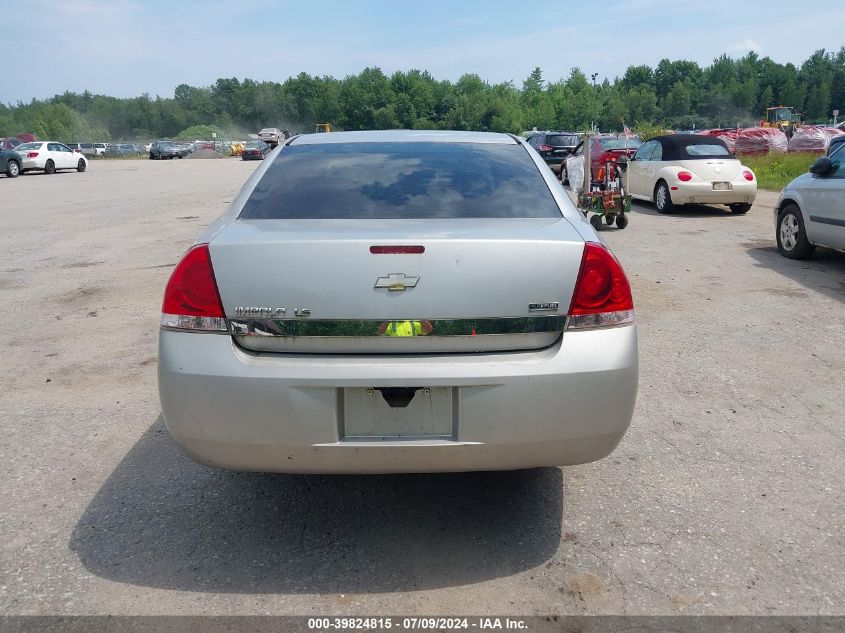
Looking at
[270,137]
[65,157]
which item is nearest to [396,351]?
[65,157]

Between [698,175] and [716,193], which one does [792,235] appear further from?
[698,175]

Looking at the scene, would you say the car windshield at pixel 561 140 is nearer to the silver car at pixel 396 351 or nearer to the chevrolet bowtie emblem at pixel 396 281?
the silver car at pixel 396 351

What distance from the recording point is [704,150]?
14625 millimetres

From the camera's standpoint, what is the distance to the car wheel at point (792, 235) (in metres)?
9.28

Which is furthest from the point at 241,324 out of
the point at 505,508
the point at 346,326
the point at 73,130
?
the point at 73,130

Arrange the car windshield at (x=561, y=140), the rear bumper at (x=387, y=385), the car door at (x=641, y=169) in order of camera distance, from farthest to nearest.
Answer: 1. the car windshield at (x=561, y=140)
2. the car door at (x=641, y=169)
3. the rear bumper at (x=387, y=385)

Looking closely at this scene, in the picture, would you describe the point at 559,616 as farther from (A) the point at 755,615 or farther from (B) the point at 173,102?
(B) the point at 173,102

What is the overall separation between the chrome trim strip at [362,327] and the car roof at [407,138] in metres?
1.51

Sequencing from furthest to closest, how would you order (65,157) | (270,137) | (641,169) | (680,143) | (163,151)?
(270,137) < (163,151) < (65,157) < (641,169) < (680,143)

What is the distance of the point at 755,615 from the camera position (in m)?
2.62

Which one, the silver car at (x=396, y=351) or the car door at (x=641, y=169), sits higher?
the silver car at (x=396, y=351)

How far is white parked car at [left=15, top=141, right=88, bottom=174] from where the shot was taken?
110 feet

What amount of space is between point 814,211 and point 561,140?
17365mm

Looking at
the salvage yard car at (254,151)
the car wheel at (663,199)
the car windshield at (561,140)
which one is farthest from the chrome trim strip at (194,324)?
the salvage yard car at (254,151)
